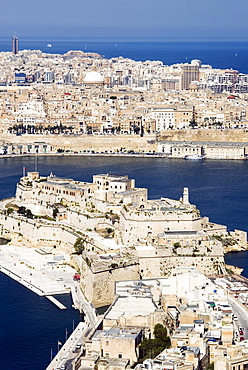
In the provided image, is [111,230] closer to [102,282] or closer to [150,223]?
[150,223]

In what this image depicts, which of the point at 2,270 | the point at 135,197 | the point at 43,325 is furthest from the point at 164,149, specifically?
the point at 43,325

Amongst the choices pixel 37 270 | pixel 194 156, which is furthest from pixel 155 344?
pixel 194 156

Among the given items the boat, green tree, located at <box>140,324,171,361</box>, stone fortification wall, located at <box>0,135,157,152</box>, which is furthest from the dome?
green tree, located at <box>140,324,171,361</box>

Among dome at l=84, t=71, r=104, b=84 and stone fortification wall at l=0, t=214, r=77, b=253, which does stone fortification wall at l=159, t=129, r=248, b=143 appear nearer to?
dome at l=84, t=71, r=104, b=84

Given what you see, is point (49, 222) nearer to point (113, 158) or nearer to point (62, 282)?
point (62, 282)

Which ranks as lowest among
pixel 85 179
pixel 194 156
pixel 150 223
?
pixel 194 156

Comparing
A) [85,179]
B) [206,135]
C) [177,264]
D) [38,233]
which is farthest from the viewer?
[206,135]
